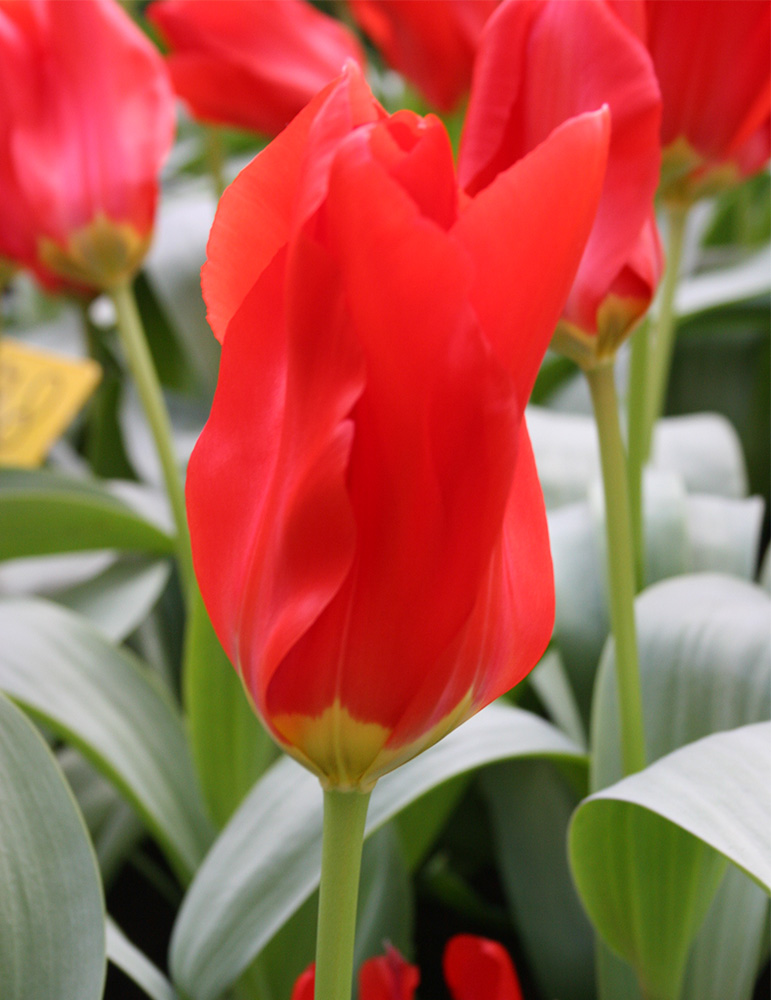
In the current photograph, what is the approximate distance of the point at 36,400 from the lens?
2.42ft

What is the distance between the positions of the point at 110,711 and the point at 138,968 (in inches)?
5.3

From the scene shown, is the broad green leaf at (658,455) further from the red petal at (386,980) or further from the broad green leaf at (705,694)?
the red petal at (386,980)

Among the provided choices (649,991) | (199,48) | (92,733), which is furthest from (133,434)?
(649,991)

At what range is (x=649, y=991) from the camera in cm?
39

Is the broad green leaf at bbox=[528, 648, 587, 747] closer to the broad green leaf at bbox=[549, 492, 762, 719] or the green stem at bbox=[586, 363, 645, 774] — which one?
the broad green leaf at bbox=[549, 492, 762, 719]

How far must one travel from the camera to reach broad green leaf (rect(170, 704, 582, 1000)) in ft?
1.15

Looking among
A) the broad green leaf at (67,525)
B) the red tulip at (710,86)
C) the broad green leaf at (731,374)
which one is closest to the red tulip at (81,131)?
Answer: the broad green leaf at (67,525)

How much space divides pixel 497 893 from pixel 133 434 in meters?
0.47

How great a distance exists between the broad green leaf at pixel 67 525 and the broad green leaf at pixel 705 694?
0.32 metres

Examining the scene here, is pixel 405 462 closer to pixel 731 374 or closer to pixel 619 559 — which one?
pixel 619 559

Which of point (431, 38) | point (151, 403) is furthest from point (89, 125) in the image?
point (431, 38)

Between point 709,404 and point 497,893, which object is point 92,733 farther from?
point 709,404

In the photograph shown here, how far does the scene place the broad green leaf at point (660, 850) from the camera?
0.29 meters

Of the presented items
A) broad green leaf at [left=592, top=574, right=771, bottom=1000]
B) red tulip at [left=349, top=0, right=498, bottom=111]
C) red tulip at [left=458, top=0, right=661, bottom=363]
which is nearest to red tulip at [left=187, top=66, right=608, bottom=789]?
red tulip at [left=458, top=0, right=661, bottom=363]
